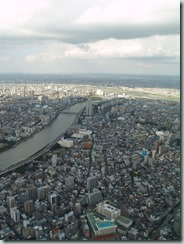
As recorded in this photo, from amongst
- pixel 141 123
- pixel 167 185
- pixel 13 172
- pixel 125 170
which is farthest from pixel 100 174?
pixel 141 123

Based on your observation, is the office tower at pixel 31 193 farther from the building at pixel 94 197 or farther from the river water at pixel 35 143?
the river water at pixel 35 143

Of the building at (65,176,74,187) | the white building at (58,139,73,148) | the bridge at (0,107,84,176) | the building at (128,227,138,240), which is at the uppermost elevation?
the white building at (58,139,73,148)

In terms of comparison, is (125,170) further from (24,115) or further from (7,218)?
(24,115)

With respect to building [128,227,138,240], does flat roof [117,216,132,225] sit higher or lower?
higher

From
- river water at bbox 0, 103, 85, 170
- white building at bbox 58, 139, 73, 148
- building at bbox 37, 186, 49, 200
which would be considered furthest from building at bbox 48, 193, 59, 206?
white building at bbox 58, 139, 73, 148

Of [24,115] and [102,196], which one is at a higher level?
[24,115]

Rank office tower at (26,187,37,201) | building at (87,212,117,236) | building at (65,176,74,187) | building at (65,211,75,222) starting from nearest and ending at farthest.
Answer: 1. building at (87,212,117,236)
2. building at (65,211,75,222)
3. office tower at (26,187,37,201)
4. building at (65,176,74,187)

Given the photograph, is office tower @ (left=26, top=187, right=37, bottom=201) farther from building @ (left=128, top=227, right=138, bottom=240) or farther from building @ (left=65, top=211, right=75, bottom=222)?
building @ (left=128, top=227, right=138, bottom=240)

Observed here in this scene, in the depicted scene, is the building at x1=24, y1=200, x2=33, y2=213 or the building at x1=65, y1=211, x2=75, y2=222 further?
the building at x1=24, y1=200, x2=33, y2=213
